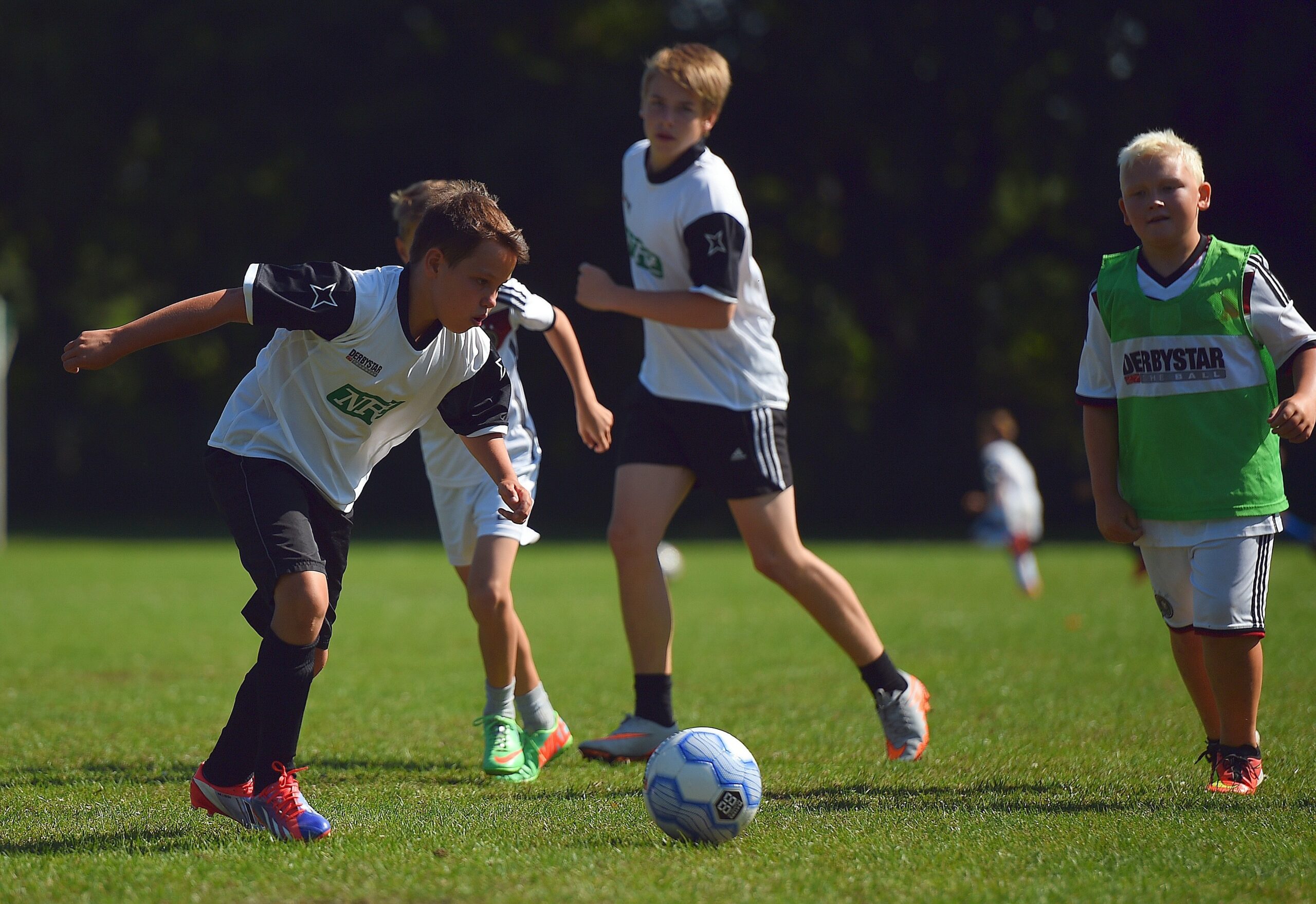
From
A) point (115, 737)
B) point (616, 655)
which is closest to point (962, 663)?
point (616, 655)

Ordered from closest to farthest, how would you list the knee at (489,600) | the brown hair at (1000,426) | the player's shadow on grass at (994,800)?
the player's shadow on grass at (994,800) → the knee at (489,600) → the brown hair at (1000,426)

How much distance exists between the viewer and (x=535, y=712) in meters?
5.03

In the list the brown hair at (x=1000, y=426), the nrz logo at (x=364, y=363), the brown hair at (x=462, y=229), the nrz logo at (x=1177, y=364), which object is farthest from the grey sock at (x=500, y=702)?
the brown hair at (x=1000, y=426)

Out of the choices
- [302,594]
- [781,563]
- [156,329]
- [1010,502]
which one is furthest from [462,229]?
[1010,502]

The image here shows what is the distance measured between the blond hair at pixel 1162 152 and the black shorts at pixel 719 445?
5.07 feet

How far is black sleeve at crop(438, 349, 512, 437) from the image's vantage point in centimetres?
402

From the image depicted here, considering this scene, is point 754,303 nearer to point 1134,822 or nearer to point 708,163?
point 708,163

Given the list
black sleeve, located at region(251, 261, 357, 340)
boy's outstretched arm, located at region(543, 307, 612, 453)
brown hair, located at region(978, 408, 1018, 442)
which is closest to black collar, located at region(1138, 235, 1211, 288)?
boy's outstretched arm, located at region(543, 307, 612, 453)

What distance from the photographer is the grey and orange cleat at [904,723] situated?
486 centimetres

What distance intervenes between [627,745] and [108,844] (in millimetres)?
1937

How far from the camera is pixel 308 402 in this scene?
3.81 meters

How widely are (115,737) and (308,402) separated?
2460mm

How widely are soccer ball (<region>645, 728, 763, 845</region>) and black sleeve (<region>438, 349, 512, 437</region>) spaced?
3.72ft

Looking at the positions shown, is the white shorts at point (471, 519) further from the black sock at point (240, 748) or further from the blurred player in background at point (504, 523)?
the black sock at point (240, 748)
